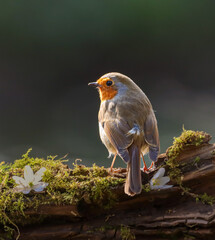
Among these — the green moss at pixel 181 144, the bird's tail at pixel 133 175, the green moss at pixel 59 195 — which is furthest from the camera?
the green moss at pixel 181 144

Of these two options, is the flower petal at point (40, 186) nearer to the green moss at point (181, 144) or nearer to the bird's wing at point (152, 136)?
the bird's wing at point (152, 136)

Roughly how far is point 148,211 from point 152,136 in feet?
1.73

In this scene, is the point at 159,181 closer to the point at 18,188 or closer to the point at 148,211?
the point at 148,211

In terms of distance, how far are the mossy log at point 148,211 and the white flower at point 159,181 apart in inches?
1.1

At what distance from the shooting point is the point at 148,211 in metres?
1.98

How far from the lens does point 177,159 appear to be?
212 centimetres

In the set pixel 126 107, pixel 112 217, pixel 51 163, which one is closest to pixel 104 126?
pixel 126 107

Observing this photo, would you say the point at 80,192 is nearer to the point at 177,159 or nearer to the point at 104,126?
the point at 104,126

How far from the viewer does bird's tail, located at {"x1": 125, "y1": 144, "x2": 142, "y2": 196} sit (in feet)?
6.09

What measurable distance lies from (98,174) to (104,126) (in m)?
0.36

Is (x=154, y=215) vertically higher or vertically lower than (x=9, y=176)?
lower

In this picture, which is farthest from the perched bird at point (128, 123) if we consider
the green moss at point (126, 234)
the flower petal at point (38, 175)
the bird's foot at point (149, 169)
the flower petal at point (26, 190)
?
the flower petal at point (26, 190)

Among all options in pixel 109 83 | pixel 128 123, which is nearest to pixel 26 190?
pixel 128 123

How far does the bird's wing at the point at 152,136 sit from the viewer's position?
2.12m
